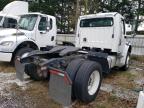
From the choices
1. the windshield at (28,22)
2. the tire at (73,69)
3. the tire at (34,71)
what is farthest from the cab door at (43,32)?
the tire at (73,69)

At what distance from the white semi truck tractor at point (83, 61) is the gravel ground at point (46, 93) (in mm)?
249

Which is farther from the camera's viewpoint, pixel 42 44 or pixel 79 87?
pixel 42 44

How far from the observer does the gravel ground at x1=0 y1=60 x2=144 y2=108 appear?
520cm

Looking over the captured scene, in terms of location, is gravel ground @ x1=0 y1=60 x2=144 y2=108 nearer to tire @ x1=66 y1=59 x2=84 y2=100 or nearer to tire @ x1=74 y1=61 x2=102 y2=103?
tire @ x1=74 y1=61 x2=102 y2=103

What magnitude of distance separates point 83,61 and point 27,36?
13.6ft

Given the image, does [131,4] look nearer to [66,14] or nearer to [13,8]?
[66,14]

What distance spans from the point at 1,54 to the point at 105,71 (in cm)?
404

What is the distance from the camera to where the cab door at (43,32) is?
31.4 feet

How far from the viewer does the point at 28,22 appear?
380 inches

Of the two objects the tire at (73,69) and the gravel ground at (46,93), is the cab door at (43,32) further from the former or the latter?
the tire at (73,69)

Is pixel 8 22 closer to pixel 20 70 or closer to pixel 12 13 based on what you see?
pixel 12 13

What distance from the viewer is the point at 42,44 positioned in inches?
386

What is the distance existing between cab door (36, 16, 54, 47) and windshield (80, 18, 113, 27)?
1688 millimetres

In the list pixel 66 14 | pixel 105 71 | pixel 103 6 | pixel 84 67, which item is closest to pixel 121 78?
pixel 105 71
